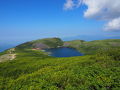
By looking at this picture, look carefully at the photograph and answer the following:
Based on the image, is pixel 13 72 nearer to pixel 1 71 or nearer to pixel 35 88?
pixel 1 71

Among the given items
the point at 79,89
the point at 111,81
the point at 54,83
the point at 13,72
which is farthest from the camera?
the point at 13,72

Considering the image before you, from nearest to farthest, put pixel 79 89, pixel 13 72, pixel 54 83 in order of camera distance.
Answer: pixel 79 89 < pixel 54 83 < pixel 13 72

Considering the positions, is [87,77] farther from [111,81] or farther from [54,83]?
[54,83]

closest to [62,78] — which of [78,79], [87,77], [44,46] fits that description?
[78,79]

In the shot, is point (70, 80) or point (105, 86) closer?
point (105, 86)

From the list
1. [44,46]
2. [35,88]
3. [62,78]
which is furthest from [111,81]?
[44,46]

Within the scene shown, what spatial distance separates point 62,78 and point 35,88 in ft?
21.9

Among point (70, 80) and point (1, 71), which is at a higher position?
point (70, 80)

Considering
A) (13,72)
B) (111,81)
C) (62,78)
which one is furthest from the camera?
(13,72)

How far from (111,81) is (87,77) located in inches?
180

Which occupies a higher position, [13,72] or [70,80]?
[70,80]

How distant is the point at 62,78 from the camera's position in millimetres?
24500

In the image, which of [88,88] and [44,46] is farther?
[44,46]

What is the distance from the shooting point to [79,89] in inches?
749
